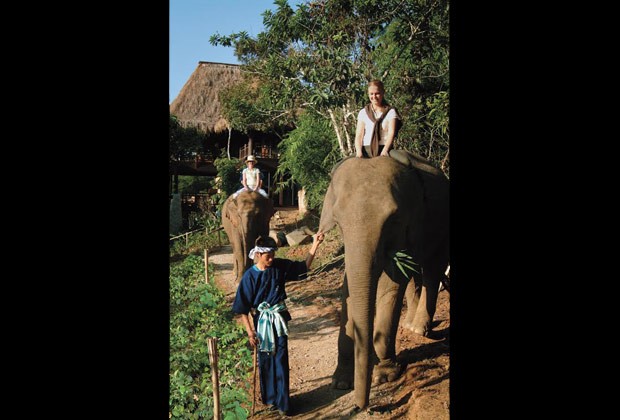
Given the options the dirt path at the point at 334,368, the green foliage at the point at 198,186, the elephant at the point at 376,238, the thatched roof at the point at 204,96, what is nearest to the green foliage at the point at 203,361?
the dirt path at the point at 334,368

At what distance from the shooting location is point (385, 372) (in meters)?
5.18

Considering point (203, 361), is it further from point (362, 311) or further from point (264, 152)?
point (264, 152)

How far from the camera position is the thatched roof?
21984mm

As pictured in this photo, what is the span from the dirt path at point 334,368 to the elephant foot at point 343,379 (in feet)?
0.23

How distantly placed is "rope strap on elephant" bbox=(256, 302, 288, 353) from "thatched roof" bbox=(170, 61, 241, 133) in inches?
683

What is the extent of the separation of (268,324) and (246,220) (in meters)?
4.82

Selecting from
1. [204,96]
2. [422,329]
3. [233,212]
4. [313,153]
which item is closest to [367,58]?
[313,153]

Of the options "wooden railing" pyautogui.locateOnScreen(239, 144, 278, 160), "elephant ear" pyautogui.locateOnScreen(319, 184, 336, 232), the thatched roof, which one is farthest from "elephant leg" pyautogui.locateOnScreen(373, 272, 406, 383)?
the thatched roof

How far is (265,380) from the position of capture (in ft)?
15.2

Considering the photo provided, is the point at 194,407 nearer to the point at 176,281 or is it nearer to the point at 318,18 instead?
the point at 176,281

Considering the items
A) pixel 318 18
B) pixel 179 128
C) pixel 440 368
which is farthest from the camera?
pixel 179 128

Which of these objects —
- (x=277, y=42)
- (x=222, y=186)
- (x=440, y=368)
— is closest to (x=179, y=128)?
(x=222, y=186)

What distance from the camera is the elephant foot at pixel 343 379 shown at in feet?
16.6
